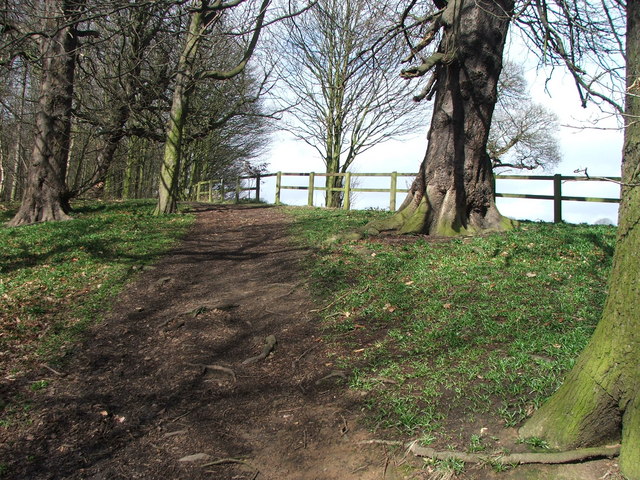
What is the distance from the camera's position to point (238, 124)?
27.2 m

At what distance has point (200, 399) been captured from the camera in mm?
4207

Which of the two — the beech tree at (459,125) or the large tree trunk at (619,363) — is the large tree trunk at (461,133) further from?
the large tree trunk at (619,363)

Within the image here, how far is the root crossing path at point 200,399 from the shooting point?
3.34 metres

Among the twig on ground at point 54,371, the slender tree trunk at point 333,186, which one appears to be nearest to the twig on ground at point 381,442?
the twig on ground at point 54,371

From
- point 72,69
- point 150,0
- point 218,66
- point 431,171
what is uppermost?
point 218,66

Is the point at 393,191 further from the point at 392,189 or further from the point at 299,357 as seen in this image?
the point at 299,357

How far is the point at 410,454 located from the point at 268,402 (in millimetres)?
1413

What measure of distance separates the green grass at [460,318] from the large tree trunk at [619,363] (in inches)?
15.8

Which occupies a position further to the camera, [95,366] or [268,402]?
[95,366]

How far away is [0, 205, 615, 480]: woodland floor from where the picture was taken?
10.6ft

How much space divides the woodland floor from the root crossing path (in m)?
0.01

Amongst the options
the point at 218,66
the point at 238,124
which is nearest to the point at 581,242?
the point at 218,66

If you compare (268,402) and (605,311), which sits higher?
(605,311)

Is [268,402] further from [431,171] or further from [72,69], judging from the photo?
[72,69]
